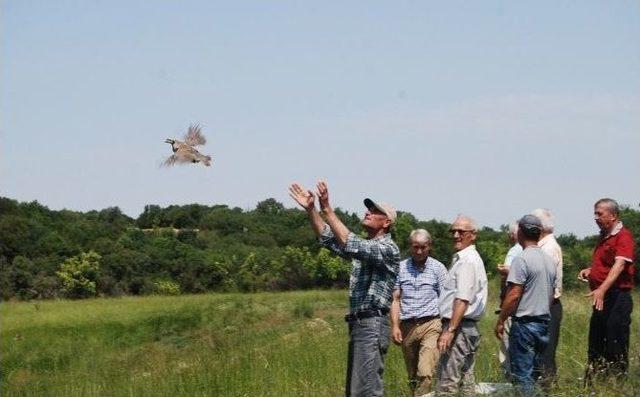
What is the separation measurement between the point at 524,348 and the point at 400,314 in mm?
1234

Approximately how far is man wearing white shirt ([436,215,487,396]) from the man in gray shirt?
31 centimetres

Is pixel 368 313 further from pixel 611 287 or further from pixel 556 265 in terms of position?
pixel 611 287

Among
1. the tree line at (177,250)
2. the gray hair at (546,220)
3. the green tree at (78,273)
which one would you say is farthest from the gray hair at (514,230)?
the green tree at (78,273)

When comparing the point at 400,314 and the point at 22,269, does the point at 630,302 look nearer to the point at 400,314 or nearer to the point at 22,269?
the point at 400,314

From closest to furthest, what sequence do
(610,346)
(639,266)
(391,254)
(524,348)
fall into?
(391,254) → (524,348) → (610,346) → (639,266)

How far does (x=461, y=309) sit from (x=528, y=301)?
44 cm

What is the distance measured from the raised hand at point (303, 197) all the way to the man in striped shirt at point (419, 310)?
6.50 feet

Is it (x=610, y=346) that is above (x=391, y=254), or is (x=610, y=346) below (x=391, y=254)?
below

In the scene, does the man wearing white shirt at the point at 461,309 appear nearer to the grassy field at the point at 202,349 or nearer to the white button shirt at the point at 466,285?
the white button shirt at the point at 466,285

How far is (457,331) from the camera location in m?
6.95

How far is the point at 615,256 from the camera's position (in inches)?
295

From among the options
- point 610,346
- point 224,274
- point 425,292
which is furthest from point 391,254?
point 224,274

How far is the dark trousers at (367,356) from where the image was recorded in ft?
19.7

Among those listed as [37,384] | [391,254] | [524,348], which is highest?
[391,254]
